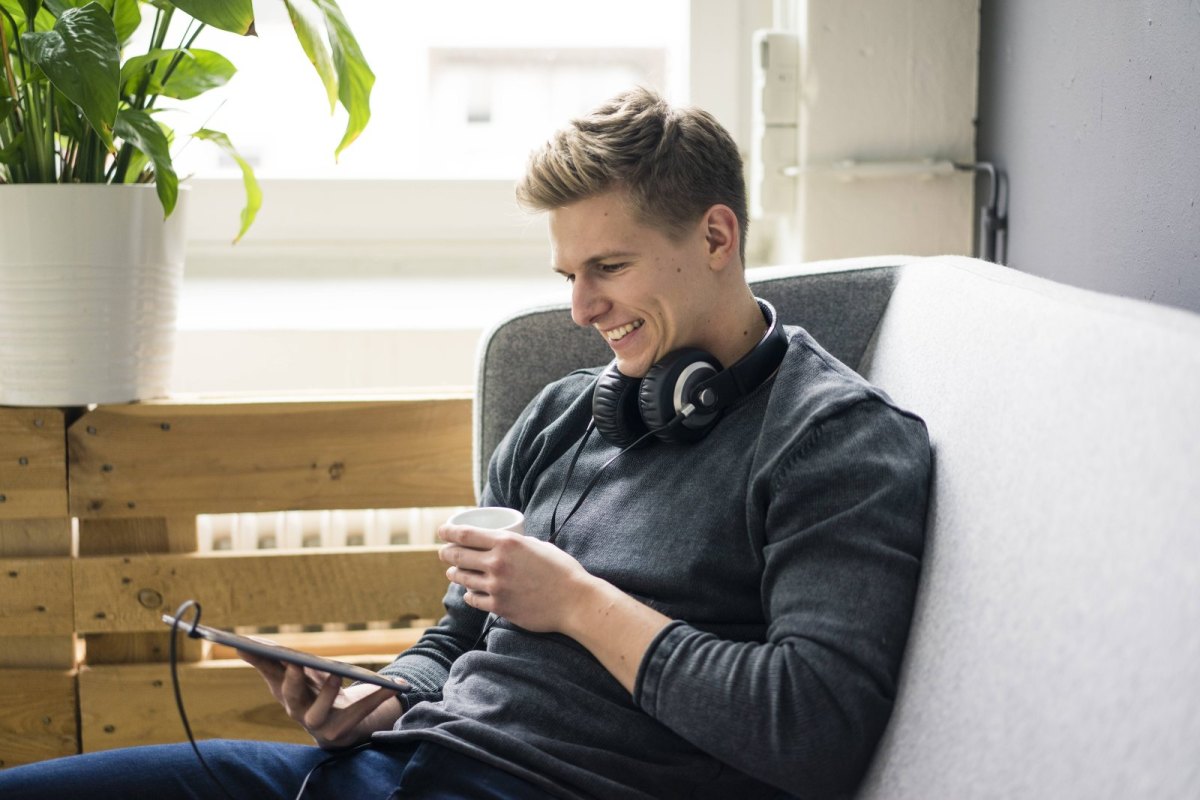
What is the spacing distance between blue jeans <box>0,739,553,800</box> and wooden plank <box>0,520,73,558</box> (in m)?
0.64

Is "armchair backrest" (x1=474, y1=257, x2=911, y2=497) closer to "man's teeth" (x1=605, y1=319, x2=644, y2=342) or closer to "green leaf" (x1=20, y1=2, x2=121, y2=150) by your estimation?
Answer: "man's teeth" (x1=605, y1=319, x2=644, y2=342)

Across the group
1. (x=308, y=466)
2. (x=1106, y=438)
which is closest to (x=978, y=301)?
(x=1106, y=438)

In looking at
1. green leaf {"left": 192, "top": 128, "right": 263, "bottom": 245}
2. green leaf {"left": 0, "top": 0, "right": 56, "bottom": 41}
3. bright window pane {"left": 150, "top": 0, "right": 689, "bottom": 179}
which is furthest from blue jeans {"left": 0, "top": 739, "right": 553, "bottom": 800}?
bright window pane {"left": 150, "top": 0, "right": 689, "bottom": 179}

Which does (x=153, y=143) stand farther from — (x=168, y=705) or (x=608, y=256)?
(x=168, y=705)

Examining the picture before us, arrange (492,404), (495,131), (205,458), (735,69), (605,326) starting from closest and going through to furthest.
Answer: (605,326) < (492,404) < (205,458) < (735,69) < (495,131)

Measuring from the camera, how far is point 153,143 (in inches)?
55.8

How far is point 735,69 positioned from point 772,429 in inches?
51.6

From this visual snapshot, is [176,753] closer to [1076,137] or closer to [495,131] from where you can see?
[1076,137]

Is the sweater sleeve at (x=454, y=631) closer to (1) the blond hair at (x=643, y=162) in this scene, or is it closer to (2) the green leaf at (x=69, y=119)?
(1) the blond hair at (x=643, y=162)

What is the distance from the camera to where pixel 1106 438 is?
2.39ft

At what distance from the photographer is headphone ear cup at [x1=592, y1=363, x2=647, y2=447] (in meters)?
1.19

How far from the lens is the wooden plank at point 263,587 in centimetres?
167

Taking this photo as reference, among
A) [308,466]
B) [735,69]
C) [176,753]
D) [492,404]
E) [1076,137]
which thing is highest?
[735,69]

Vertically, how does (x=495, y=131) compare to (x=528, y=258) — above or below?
above
